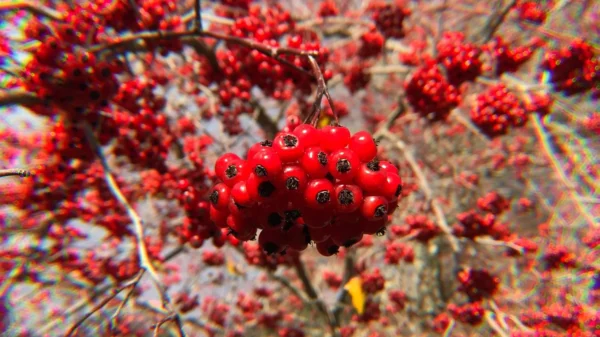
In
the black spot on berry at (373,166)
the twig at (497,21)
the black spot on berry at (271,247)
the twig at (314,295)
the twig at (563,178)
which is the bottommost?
the twig at (314,295)

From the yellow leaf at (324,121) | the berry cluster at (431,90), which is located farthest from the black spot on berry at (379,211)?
the yellow leaf at (324,121)

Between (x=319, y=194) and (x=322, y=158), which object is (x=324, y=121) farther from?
(x=319, y=194)

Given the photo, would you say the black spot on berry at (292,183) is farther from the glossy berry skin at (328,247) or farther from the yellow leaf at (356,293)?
the yellow leaf at (356,293)

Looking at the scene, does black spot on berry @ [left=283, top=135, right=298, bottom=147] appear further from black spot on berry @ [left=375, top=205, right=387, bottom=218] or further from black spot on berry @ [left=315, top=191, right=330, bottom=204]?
black spot on berry @ [left=375, top=205, right=387, bottom=218]

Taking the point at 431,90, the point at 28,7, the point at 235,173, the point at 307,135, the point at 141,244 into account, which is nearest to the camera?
the point at 307,135

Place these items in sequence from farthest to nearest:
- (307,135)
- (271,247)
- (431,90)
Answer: (431,90), (271,247), (307,135)

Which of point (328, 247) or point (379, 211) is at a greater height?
point (379, 211)

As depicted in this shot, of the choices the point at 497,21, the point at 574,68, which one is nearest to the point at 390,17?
the point at 497,21

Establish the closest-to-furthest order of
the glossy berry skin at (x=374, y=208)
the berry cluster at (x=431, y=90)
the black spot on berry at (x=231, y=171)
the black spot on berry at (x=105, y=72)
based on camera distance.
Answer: the glossy berry skin at (x=374, y=208), the black spot on berry at (x=231, y=171), the black spot on berry at (x=105, y=72), the berry cluster at (x=431, y=90)
